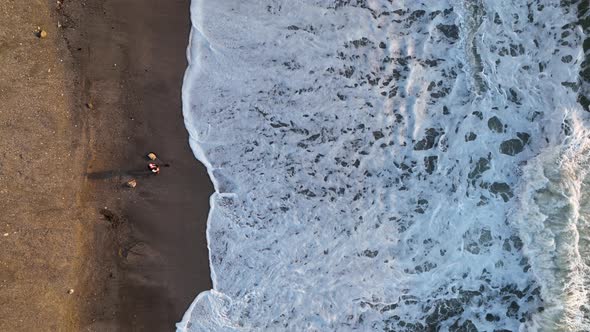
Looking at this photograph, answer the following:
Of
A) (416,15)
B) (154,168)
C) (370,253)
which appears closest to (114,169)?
(154,168)

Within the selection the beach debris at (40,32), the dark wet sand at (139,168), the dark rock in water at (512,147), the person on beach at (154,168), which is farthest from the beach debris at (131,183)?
the dark rock in water at (512,147)

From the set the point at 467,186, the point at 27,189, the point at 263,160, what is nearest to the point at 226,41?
the point at 263,160

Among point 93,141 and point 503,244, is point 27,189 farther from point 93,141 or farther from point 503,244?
point 503,244

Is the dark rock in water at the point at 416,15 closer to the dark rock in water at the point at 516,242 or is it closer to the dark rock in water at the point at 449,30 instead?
the dark rock in water at the point at 449,30

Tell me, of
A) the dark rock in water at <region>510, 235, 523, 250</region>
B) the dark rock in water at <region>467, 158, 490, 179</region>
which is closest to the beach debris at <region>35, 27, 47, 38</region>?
the dark rock in water at <region>467, 158, 490, 179</region>

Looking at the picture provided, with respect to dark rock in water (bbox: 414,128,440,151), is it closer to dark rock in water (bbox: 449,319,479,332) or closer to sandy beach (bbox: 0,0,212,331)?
dark rock in water (bbox: 449,319,479,332)
